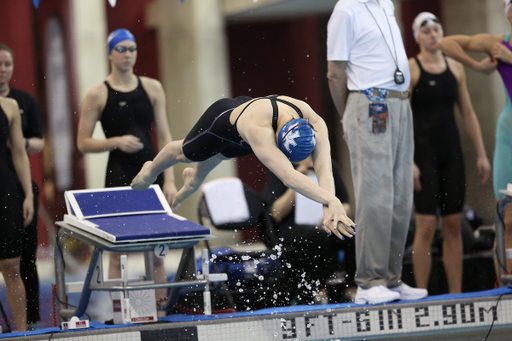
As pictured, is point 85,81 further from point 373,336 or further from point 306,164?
point 373,336

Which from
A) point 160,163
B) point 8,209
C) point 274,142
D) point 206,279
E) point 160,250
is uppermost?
point 274,142

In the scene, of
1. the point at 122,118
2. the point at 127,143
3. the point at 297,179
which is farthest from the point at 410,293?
the point at 122,118

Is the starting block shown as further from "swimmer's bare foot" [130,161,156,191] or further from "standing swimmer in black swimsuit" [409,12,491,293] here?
"standing swimmer in black swimsuit" [409,12,491,293]

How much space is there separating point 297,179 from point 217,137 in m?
0.95

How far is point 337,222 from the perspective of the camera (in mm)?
2926

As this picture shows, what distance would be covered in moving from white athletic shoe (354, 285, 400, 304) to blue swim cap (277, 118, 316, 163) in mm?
1244

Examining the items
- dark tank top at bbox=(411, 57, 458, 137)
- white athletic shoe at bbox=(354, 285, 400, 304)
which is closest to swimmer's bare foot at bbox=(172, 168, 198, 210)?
white athletic shoe at bbox=(354, 285, 400, 304)

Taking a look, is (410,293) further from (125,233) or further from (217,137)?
(125,233)

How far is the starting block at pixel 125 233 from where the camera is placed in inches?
159

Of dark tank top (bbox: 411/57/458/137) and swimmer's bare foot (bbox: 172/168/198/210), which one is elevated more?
dark tank top (bbox: 411/57/458/137)

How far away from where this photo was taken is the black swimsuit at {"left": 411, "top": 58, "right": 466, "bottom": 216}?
4902 mm

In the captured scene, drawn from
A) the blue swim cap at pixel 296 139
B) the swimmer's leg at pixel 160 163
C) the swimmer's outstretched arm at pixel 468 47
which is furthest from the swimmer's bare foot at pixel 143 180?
the swimmer's outstretched arm at pixel 468 47

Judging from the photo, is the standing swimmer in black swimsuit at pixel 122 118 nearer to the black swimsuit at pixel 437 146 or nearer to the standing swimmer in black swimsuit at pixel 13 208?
the standing swimmer in black swimsuit at pixel 13 208

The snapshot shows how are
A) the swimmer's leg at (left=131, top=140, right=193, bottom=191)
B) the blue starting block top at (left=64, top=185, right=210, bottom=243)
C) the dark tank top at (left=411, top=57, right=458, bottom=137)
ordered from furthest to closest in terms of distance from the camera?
the dark tank top at (left=411, top=57, right=458, bottom=137), the swimmer's leg at (left=131, top=140, right=193, bottom=191), the blue starting block top at (left=64, top=185, right=210, bottom=243)
